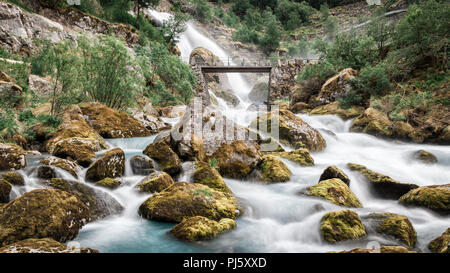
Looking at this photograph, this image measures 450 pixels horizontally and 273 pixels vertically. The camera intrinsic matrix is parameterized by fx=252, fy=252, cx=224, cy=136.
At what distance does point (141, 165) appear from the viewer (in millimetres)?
8305

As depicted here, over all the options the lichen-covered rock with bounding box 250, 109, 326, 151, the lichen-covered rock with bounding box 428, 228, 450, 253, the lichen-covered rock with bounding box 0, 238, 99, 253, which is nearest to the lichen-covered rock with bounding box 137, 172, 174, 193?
the lichen-covered rock with bounding box 0, 238, 99, 253

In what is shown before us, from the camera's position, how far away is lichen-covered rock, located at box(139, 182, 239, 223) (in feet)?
19.4

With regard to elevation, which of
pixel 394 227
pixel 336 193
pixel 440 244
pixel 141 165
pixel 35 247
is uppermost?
pixel 141 165

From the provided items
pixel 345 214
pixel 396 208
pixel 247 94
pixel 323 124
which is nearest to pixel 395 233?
pixel 345 214

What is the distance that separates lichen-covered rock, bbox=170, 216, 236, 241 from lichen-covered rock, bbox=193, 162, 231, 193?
6.48 ft

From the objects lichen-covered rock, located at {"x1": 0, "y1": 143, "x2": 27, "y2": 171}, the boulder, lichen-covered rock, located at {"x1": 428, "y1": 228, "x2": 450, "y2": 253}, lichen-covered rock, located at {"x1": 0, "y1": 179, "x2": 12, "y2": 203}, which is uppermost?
the boulder

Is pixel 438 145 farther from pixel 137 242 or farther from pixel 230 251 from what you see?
pixel 137 242

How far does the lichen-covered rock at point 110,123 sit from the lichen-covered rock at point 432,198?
1309 centimetres

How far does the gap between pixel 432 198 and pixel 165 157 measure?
7870 millimetres

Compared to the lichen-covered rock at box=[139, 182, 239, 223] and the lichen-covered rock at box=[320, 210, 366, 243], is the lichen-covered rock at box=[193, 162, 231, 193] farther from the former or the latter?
the lichen-covered rock at box=[320, 210, 366, 243]

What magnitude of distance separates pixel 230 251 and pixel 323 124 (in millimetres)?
16769

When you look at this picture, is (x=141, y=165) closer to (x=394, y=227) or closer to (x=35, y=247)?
(x=35, y=247)

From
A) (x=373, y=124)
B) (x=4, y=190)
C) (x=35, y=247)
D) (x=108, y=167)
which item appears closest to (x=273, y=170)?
(x=108, y=167)

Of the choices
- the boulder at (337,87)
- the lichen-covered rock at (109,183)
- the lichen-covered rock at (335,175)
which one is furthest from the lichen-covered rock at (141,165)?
the boulder at (337,87)
